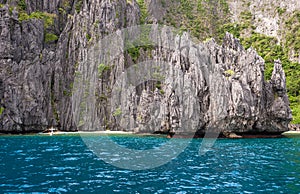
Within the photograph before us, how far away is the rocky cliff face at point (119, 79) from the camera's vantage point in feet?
210

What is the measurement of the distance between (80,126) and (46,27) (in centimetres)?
3845

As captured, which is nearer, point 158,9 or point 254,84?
point 254,84

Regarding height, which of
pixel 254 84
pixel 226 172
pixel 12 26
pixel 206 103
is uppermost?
pixel 12 26

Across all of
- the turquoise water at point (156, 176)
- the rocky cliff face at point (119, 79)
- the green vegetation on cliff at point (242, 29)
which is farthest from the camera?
the green vegetation on cliff at point (242, 29)

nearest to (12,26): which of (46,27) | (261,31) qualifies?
(46,27)

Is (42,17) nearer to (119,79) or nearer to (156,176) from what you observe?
(119,79)

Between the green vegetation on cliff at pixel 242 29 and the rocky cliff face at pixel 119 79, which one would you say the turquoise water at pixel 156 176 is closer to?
Result: the rocky cliff face at pixel 119 79

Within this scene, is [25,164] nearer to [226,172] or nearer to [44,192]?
[44,192]

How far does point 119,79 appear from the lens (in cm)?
10475

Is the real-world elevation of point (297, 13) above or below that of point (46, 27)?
above

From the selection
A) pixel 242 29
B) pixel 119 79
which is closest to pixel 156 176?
pixel 119 79

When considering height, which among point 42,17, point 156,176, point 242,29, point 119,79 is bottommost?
point 156,176

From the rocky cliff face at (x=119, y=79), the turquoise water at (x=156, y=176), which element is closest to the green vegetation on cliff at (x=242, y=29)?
the rocky cliff face at (x=119, y=79)

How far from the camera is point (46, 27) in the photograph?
10531cm
